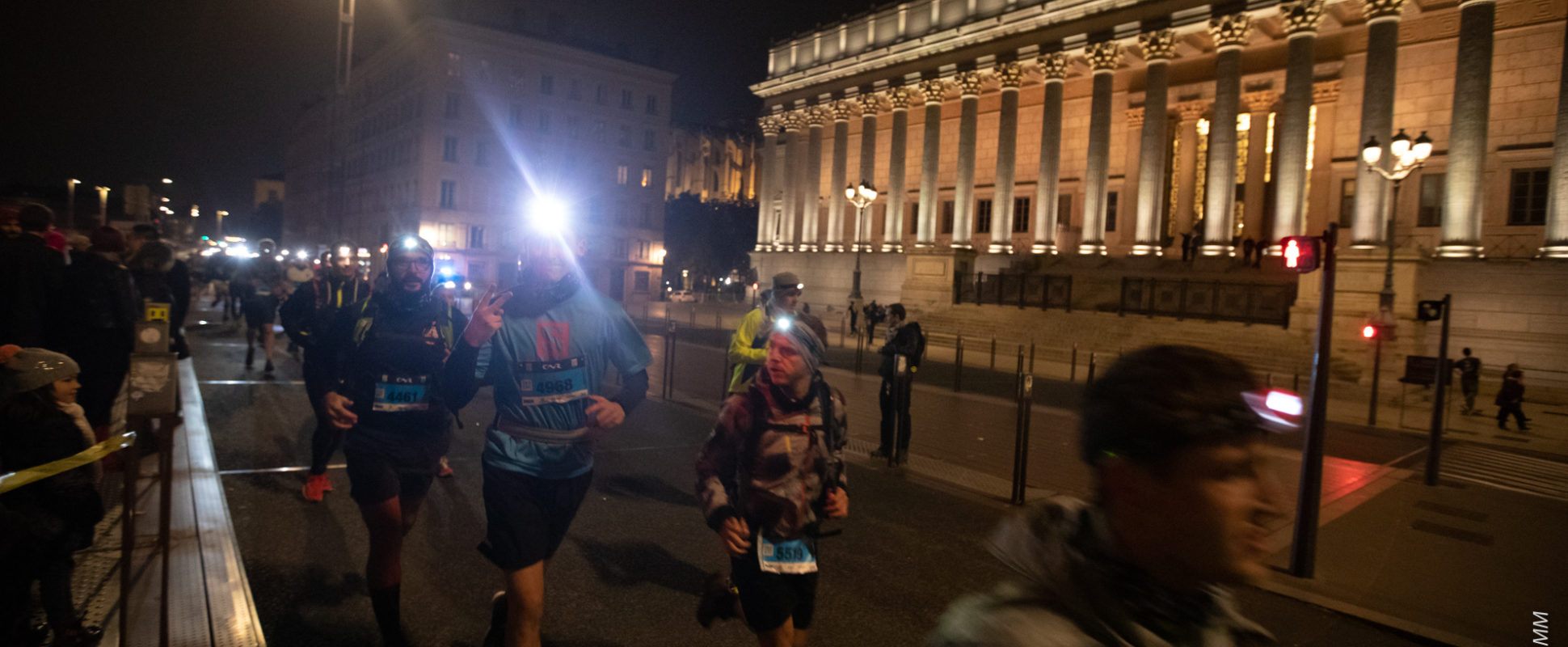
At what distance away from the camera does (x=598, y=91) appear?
184 ft

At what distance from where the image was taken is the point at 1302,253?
21.9ft

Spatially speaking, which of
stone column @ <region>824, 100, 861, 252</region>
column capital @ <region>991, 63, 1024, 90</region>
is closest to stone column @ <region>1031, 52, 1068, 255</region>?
column capital @ <region>991, 63, 1024, 90</region>

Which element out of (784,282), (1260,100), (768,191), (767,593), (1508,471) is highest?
(1260,100)

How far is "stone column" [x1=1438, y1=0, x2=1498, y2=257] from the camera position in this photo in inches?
832

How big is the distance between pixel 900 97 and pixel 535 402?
3870 cm

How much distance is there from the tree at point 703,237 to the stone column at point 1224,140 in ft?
141

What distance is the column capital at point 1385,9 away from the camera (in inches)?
895

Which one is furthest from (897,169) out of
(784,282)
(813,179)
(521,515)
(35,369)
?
(35,369)

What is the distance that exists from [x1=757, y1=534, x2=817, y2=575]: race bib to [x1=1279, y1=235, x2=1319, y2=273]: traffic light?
17.7 ft

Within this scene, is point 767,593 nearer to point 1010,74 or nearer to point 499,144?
point 1010,74

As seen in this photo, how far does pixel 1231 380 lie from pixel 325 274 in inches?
392

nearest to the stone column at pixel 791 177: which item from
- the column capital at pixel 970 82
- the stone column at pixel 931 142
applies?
the stone column at pixel 931 142

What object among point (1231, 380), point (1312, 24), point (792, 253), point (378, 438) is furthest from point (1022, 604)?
point (792, 253)

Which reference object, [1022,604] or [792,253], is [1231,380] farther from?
[792,253]
